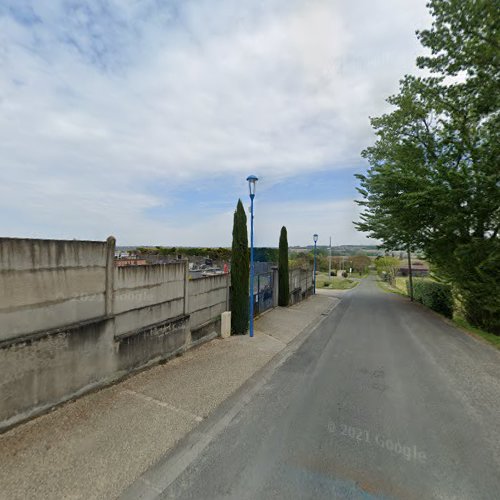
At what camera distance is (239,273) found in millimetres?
9102

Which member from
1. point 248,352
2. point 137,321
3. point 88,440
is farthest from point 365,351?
point 88,440

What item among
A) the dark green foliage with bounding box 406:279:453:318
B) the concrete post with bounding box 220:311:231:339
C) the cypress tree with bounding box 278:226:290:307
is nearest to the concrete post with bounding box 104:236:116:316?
the concrete post with bounding box 220:311:231:339

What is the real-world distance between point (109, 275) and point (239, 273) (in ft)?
15.4

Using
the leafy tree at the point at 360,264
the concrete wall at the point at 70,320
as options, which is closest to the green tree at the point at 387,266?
the leafy tree at the point at 360,264

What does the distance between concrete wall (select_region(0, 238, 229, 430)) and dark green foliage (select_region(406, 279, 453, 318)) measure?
1579cm

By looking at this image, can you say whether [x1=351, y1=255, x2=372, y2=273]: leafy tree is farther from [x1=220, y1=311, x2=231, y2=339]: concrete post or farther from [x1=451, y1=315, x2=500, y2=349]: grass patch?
[x1=220, y1=311, x2=231, y2=339]: concrete post

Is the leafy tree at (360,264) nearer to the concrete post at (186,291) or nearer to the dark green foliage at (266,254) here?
the dark green foliage at (266,254)

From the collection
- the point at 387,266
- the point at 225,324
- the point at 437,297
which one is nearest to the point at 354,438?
the point at 225,324

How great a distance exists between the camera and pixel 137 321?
559 cm

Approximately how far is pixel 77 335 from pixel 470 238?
14.1m

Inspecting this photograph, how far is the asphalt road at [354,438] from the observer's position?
2.86 metres

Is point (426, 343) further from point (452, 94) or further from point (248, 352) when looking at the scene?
point (452, 94)

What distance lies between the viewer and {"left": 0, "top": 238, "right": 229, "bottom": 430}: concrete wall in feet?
11.9

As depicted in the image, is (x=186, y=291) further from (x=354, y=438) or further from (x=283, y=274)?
(x=283, y=274)
